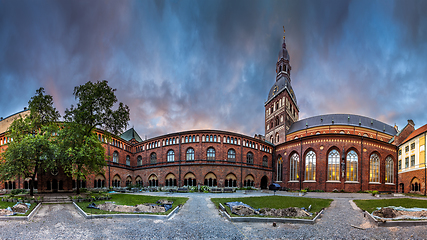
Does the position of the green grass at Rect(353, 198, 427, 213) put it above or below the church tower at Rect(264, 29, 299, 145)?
below

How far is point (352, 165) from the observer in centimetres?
3812

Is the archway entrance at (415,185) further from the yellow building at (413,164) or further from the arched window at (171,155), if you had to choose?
the arched window at (171,155)

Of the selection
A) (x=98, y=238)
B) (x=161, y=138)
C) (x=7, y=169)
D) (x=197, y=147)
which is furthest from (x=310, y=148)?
(x=7, y=169)

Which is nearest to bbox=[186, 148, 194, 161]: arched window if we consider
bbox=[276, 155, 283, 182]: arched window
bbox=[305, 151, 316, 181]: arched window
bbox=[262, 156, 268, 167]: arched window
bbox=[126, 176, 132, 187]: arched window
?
bbox=[126, 176, 132, 187]: arched window

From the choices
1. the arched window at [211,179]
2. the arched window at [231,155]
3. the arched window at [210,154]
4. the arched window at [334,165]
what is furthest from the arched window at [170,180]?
the arched window at [334,165]

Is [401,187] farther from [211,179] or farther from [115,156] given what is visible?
[115,156]

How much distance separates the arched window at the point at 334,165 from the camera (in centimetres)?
3803

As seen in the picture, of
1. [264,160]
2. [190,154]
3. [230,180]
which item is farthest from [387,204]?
[190,154]

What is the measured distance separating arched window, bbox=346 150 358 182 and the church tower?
15861 mm

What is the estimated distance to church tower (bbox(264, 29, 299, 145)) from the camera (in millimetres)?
53594

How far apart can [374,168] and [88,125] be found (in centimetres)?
4661

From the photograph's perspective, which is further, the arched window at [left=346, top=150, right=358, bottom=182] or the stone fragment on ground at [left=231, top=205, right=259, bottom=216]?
the arched window at [left=346, top=150, right=358, bottom=182]

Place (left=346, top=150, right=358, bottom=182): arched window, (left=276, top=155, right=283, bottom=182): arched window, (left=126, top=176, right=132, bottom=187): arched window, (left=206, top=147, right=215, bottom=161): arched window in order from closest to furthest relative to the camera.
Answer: (left=346, top=150, right=358, bottom=182): arched window → (left=206, top=147, right=215, bottom=161): arched window → (left=276, top=155, right=283, bottom=182): arched window → (left=126, top=176, right=132, bottom=187): arched window

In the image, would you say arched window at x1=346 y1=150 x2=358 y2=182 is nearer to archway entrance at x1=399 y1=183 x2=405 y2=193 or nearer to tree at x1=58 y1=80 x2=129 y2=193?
archway entrance at x1=399 y1=183 x2=405 y2=193
